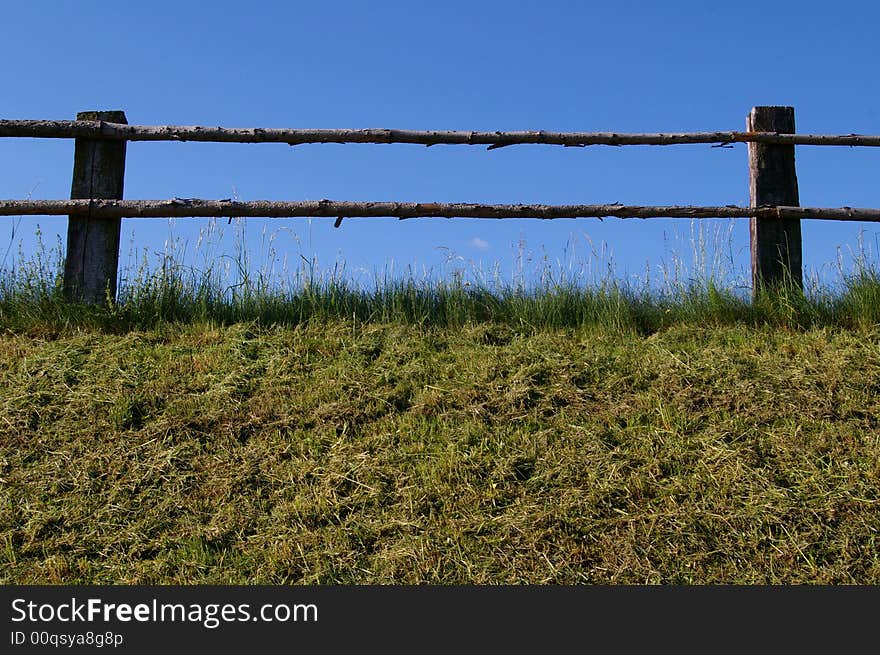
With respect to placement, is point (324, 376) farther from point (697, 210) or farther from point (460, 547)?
point (697, 210)

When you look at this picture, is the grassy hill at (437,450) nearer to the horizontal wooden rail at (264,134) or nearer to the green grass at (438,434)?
the green grass at (438,434)

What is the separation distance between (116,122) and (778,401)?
619 cm

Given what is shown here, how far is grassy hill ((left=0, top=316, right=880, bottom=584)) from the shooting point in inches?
175

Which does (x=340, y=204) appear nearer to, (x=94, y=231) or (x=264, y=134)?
(x=264, y=134)

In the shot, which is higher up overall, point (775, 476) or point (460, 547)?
point (775, 476)

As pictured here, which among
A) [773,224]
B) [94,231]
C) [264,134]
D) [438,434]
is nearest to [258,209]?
[264,134]

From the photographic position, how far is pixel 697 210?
7602mm

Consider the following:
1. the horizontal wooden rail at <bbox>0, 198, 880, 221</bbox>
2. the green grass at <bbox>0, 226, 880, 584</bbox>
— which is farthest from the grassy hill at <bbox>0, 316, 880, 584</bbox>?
the horizontal wooden rail at <bbox>0, 198, 880, 221</bbox>

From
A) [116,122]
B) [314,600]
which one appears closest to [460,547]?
[314,600]

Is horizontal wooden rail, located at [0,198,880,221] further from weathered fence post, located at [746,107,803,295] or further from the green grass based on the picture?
weathered fence post, located at [746,107,803,295]

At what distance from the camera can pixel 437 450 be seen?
5.17 metres

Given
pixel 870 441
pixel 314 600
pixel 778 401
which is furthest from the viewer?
pixel 778 401

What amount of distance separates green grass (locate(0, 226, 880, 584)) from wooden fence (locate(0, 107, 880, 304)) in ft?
1.31

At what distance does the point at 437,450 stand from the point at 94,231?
13.5 ft
